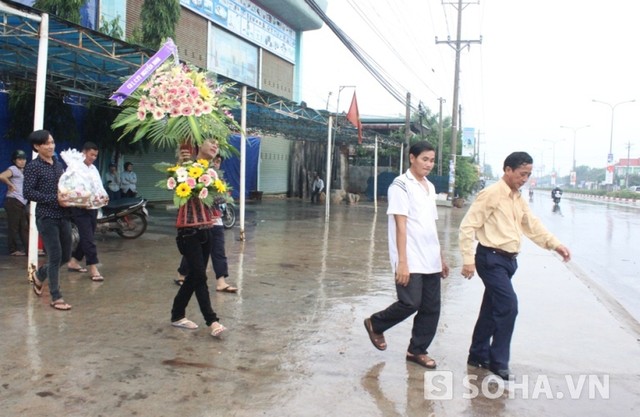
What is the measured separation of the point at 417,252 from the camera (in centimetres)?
388

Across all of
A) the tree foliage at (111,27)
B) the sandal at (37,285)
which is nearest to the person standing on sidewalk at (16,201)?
the sandal at (37,285)

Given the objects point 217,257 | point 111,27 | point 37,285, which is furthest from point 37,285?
point 111,27

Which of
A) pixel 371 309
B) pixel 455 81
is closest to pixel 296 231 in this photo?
pixel 371 309

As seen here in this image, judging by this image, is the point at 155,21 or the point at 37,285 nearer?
the point at 37,285

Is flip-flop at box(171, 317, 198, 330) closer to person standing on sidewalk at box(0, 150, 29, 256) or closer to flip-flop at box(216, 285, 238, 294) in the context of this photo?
flip-flop at box(216, 285, 238, 294)

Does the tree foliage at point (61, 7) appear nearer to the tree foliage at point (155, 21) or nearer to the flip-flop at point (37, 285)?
the tree foliage at point (155, 21)

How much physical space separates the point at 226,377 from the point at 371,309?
2.40 m

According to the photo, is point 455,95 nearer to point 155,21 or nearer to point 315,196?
point 315,196

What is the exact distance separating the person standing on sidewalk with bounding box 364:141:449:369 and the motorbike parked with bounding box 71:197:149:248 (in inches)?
273

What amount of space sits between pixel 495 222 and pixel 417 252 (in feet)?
2.09

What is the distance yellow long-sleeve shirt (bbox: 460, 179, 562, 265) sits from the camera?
154 inches

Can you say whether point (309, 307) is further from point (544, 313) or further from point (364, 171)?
point (364, 171)

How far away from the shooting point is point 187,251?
4309mm

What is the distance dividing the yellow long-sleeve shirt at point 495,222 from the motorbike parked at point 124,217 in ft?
23.6
